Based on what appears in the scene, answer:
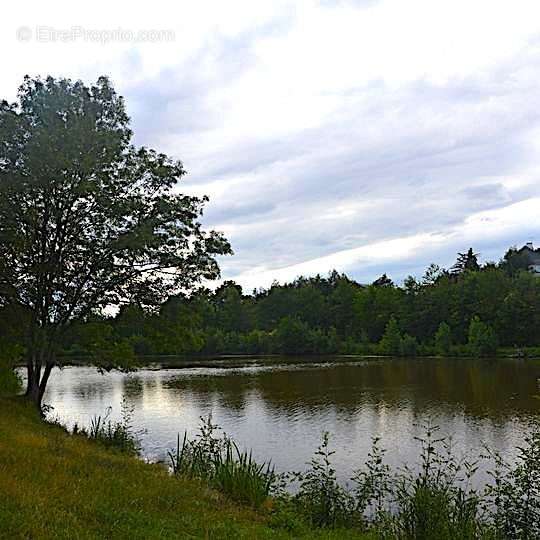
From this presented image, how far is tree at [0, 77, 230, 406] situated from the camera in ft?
58.5

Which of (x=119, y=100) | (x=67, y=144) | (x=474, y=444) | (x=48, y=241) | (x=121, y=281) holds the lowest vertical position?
(x=474, y=444)

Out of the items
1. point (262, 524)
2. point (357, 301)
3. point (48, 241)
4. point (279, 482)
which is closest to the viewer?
point (262, 524)

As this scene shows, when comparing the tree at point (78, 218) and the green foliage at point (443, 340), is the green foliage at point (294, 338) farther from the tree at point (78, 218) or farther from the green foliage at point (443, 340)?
the tree at point (78, 218)

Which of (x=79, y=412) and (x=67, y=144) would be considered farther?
(x=79, y=412)

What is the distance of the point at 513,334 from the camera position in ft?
245

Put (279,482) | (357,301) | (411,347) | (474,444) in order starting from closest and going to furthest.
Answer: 1. (279,482)
2. (474,444)
3. (411,347)
4. (357,301)

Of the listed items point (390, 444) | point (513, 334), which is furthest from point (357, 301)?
point (390, 444)

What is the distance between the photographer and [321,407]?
30375 mm

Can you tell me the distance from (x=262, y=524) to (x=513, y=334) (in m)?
72.2

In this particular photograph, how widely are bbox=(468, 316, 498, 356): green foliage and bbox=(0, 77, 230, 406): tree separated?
5845 cm

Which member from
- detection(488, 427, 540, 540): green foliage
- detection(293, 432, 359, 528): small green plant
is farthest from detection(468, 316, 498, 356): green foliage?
detection(293, 432, 359, 528): small green plant

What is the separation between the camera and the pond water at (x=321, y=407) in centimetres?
2161

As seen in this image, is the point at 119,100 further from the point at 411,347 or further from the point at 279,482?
the point at 411,347

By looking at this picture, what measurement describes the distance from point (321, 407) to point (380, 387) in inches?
409
